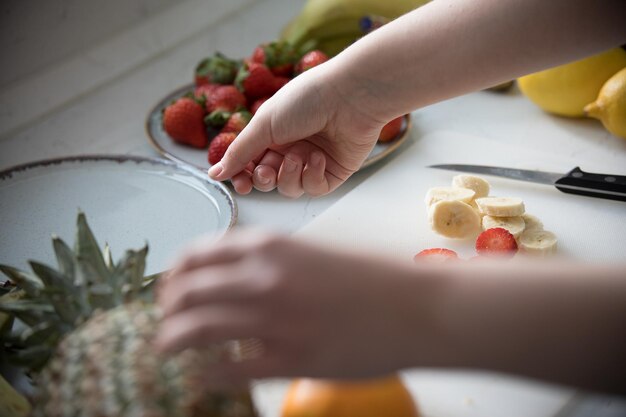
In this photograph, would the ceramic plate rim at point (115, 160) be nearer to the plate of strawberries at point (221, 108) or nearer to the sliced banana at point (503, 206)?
the plate of strawberries at point (221, 108)

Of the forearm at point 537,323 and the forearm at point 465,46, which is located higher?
the forearm at point 465,46

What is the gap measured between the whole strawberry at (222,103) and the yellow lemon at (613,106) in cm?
58

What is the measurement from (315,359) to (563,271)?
0.63ft

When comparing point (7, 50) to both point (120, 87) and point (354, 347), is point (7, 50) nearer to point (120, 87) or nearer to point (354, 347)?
point (120, 87)

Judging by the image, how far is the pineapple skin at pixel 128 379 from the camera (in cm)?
51

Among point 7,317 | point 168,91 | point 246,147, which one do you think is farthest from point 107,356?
point 168,91

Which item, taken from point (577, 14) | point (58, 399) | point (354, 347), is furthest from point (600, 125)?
point (58, 399)

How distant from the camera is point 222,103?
1229mm

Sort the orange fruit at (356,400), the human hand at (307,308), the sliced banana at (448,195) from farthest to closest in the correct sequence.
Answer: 1. the sliced banana at (448,195)
2. the orange fruit at (356,400)
3. the human hand at (307,308)

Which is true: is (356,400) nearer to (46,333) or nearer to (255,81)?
(46,333)

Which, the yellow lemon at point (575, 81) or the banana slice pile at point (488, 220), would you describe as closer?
the banana slice pile at point (488, 220)

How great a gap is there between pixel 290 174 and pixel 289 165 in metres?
0.01

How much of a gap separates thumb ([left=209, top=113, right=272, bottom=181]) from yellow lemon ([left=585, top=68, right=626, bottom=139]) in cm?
57

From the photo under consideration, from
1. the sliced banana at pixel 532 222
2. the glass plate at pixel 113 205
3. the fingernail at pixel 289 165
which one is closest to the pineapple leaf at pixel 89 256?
the glass plate at pixel 113 205
